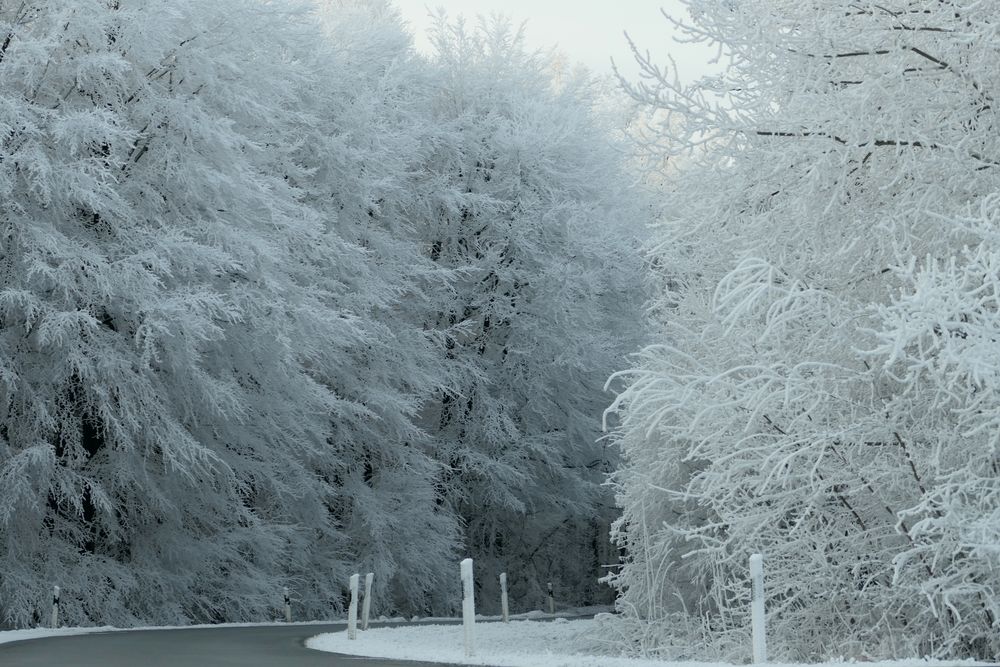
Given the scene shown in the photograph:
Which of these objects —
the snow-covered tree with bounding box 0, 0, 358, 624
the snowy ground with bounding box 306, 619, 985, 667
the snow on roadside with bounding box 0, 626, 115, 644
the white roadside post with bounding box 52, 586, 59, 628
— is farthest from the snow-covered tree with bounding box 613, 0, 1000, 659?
the snow-covered tree with bounding box 0, 0, 358, 624

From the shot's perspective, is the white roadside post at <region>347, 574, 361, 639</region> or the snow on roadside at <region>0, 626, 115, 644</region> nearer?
the snow on roadside at <region>0, 626, 115, 644</region>

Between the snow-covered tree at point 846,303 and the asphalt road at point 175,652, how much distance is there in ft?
11.4

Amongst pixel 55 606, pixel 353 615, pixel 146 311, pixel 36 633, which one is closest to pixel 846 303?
pixel 353 615

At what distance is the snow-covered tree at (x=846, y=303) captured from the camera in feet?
37.2

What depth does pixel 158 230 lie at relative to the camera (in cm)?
2217

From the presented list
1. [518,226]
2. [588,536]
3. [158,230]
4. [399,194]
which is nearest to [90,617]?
[158,230]

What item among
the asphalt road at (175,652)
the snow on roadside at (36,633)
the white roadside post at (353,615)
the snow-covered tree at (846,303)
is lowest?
the asphalt road at (175,652)

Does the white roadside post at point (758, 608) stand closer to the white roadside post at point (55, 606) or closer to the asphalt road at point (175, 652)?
the asphalt road at point (175, 652)

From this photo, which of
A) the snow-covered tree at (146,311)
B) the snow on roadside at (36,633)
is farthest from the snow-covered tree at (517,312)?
the snow on roadside at (36,633)

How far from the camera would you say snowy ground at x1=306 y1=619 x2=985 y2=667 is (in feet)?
35.6

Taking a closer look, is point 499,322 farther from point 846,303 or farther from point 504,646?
point 846,303

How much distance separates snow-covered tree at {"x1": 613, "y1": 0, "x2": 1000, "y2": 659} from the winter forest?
1.9 inches

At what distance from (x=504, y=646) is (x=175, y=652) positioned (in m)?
5.34

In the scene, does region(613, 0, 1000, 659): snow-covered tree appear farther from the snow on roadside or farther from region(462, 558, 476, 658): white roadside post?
the snow on roadside
